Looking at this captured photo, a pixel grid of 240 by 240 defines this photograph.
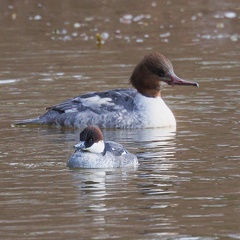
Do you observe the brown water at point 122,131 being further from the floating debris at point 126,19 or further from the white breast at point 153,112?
the white breast at point 153,112

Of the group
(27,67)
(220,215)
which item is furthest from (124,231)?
(27,67)

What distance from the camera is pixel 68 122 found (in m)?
15.9

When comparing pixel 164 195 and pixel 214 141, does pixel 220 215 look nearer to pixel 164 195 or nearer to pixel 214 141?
pixel 164 195

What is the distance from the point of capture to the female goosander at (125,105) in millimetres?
15711

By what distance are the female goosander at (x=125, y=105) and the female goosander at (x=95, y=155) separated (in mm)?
3227

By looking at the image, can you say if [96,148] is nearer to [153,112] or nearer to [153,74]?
[153,112]

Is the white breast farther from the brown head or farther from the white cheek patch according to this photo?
the white cheek patch

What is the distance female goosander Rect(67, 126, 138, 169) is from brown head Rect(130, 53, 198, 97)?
3.64 metres

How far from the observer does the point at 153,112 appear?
15656mm

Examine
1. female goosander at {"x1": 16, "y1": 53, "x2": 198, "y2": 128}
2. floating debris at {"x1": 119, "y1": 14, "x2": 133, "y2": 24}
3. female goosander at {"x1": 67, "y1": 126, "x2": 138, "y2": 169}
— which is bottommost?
female goosander at {"x1": 67, "y1": 126, "x2": 138, "y2": 169}

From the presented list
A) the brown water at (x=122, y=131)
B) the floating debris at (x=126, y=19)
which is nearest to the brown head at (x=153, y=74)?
the brown water at (x=122, y=131)

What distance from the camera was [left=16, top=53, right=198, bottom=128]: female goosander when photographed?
15711mm

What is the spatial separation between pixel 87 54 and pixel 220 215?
1257cm

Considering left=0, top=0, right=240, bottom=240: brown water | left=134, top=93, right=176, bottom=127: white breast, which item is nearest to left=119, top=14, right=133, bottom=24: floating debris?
left=0, top=0, right=240, bottom=240: brown water
